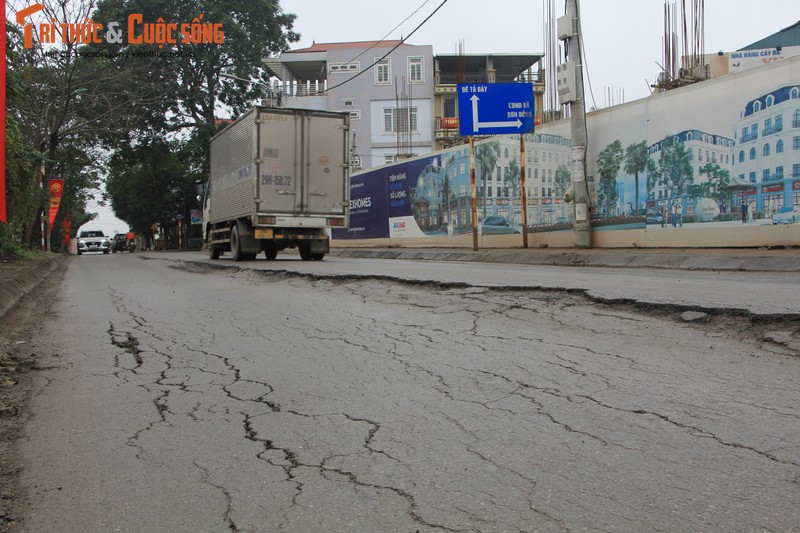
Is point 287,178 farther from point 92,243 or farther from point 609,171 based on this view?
point 92,243

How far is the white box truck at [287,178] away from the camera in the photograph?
1666 cm

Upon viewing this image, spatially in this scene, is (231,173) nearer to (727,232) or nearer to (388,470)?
(727,232)

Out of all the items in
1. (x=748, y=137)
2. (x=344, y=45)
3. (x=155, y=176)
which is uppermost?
(x=344, y=45)

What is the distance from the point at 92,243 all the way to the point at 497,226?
1432 inches

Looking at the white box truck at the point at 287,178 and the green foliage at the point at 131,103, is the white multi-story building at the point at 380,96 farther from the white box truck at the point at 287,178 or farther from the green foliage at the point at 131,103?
the white box truck at the point at 287,178

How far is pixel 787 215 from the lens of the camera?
12.2m

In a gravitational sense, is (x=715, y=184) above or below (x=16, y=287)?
above

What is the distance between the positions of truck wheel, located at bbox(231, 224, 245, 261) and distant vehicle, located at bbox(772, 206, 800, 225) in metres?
12.6

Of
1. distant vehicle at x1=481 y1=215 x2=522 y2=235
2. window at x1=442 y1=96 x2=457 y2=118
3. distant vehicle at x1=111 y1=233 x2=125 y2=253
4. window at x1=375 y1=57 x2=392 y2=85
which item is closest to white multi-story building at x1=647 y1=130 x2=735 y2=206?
distant vehicle at x1=481 y1=215 x2=522 y2=235

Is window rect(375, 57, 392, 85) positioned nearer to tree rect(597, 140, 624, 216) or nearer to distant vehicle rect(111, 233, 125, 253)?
distant vehicle rect(111, 233, 125, 253)

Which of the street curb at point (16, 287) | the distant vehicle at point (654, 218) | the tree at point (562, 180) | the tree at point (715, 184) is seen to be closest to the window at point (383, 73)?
the tree at point (562, 180)

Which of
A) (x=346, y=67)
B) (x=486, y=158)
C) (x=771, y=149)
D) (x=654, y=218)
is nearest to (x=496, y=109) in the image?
(x=486, y=158)

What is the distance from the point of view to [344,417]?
360cm

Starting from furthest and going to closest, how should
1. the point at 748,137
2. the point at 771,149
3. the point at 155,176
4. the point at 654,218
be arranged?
1. the point at 155,176
2. the point at 654,218
3. the point at 748,137
4. the point at 771,149
